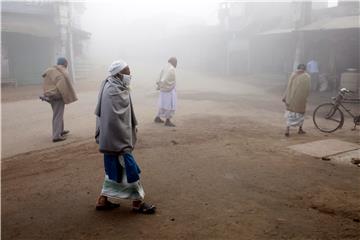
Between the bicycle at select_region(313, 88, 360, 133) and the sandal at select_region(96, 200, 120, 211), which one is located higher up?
the bicycle at select_region(313, 88, 360, 133)

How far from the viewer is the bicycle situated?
824 cm

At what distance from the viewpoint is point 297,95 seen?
757cm

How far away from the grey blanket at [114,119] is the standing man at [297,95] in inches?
187

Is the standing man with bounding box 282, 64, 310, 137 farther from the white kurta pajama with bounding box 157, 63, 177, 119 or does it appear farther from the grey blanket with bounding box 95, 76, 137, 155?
the grey blanket with bounding box 95, 76, 137, 155

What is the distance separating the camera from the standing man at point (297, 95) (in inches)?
296

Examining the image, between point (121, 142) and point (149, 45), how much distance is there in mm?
45766

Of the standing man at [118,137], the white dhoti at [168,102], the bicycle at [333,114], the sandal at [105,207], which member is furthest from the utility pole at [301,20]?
the sandal at [105,207]

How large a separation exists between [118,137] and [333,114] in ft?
20.4

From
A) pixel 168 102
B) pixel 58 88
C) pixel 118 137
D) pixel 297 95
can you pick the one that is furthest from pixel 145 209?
pixel 168 102

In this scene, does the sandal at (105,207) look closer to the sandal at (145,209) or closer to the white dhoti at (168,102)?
the sandal at (145,209)

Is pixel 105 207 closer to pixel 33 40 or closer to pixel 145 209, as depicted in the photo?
pixel 145 209

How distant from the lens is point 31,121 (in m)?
10.2

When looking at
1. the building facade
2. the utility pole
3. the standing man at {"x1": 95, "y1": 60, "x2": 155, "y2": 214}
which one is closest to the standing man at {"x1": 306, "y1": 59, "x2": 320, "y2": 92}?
the utility pole

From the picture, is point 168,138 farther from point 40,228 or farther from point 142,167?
point 40,228
